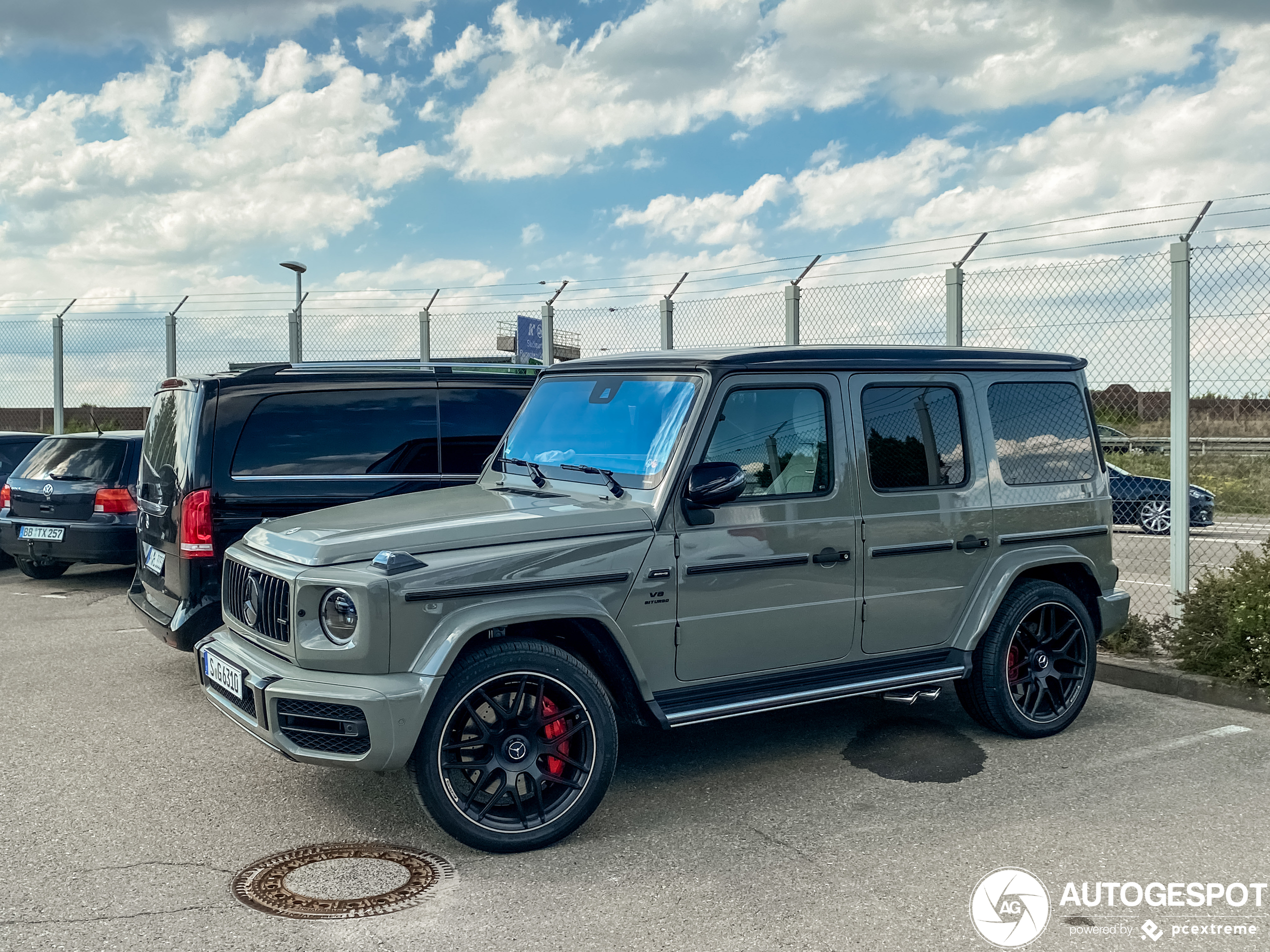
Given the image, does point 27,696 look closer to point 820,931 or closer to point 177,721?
point 177,721

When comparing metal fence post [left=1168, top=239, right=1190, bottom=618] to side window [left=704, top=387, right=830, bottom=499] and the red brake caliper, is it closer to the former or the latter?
side window [left=704, top=387, right=830, bottom=499]

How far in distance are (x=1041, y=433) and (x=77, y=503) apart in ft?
30.0

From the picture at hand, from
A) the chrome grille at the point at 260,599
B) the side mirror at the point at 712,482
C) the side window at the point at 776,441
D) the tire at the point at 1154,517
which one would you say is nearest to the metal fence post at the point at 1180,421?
the tire at the point at 1154,517

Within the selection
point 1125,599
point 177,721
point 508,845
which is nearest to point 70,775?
point 177,721

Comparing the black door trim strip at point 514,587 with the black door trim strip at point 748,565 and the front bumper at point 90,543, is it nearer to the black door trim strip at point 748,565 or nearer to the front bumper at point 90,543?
the black door trim strip at point 748,565

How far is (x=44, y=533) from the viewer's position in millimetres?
11086

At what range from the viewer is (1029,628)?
586cm

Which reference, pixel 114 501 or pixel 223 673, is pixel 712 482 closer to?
pixel 223 673

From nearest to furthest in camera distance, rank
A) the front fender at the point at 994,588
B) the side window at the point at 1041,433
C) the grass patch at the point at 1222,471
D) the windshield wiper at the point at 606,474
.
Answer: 1. the windshield wiper at the point at 606,474
2. the front fender at the point at 994,588
3. the side window at the point at 1041,433
4. the grass patch at the point at 1222,471

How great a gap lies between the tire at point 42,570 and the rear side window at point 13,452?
1.32 meters

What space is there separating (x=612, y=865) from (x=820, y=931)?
893 millimetres

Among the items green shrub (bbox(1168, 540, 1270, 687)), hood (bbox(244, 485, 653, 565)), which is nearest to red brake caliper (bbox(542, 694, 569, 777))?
hood (bbox(244, 485, 653, 565))

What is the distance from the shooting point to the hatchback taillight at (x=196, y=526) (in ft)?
21.2

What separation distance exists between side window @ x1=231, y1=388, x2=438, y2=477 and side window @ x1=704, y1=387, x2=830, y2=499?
309 cm
